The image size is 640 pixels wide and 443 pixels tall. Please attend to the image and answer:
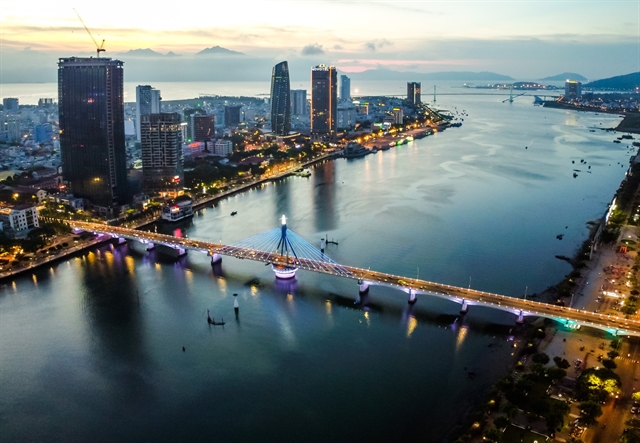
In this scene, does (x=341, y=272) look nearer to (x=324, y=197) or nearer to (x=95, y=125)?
(x=324, y=197)

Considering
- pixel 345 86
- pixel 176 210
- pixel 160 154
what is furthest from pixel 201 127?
pixel 345 86

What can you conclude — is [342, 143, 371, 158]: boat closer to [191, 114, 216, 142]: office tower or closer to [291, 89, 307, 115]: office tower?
[191, 114, 216, 142]: office tower

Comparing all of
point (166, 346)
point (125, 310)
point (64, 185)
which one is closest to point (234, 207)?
point (64, 185)

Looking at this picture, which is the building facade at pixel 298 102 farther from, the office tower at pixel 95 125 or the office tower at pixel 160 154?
the office tower at pixel 95 125

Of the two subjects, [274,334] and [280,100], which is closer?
[274,334]

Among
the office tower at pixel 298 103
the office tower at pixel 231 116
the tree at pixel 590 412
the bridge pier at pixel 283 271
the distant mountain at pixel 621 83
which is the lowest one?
the tree at pixel 590 412

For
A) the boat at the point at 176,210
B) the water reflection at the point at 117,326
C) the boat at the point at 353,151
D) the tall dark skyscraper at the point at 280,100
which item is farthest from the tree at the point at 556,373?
the tall dark skyscraper at the point at 280,100

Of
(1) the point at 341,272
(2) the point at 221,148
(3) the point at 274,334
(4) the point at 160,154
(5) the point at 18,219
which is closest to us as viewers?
(3) the point at 274,334
